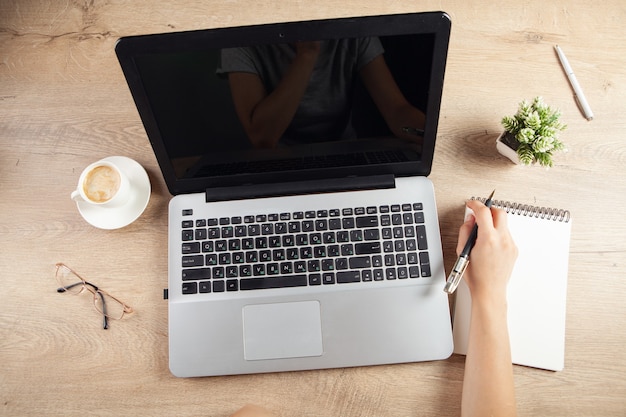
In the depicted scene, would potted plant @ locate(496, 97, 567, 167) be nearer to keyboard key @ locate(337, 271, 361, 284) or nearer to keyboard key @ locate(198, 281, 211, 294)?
keyboard key @ locate(337, 271, 361, 284)

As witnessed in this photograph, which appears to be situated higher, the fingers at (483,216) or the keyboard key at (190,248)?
the fingers at (483,216)

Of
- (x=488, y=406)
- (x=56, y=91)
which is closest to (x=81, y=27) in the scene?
(x=56, y=91)

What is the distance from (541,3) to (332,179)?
1.78 feet

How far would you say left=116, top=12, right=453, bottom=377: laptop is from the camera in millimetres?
781

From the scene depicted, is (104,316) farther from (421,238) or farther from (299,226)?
(421,238)

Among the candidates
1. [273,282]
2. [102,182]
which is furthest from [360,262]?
[102,182]

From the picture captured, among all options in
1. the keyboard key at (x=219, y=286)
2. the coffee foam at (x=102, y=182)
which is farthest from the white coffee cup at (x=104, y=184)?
the keyboard key at (x=219, y=286)

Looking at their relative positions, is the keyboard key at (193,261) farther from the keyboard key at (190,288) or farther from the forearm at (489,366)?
the forearm at (489,366)

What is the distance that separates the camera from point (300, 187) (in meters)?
0.89

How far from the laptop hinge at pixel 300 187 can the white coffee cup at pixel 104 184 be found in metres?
0.15

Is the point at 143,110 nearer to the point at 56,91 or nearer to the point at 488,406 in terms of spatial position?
the point at 56,91

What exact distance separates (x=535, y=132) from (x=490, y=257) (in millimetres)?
225

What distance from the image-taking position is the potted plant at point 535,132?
0.84 meters

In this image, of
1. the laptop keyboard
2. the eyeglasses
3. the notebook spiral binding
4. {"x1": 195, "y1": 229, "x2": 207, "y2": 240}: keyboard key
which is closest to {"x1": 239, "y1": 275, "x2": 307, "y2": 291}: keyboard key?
the laptop keyboard
